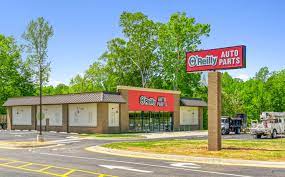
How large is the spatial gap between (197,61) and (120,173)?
13213 millimetres

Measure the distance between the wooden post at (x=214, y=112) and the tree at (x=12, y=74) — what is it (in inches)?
2619

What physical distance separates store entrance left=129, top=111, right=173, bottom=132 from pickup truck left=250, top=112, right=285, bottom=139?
17.2 m

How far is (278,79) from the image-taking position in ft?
332

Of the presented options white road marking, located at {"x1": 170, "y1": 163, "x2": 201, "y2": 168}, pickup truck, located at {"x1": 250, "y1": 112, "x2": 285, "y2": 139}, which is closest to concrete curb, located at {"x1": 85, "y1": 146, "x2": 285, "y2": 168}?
white road marking, located at {"x1": 170, "y1": 163, "x2": 201, "y2": 168}

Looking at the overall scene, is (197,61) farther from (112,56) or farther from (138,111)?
(112,56)

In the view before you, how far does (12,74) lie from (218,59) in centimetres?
7065

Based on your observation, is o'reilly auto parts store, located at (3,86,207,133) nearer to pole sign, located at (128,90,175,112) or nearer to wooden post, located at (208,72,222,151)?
pole sign, located at (128,90,175,112)

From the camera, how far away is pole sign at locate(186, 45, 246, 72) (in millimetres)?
27266

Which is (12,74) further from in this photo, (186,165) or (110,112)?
(186,165)

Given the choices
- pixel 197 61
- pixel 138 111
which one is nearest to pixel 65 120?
pixel 138 111

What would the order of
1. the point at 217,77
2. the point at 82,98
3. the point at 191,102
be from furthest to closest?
1. the point at 191,102
2. the point at 82,98
3. the point at 217,77

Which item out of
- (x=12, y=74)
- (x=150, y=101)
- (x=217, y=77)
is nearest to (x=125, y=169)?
(x=217, y=77)

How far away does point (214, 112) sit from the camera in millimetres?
27922

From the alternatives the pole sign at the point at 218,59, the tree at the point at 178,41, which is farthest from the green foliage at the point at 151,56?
the pole sign at the point at 218,59
